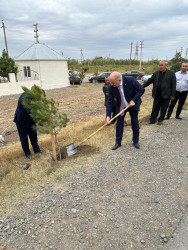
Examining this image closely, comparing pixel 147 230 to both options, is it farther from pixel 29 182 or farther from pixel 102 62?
pixel 102 62

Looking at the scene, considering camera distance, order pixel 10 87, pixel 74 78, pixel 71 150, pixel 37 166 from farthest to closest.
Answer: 1. pixel 74 78
2. pixel 10 87
3. pixel 71 150
4. pixel 37 166

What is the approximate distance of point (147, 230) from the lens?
7.75ft

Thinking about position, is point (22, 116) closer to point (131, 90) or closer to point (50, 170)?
point (50, 170)

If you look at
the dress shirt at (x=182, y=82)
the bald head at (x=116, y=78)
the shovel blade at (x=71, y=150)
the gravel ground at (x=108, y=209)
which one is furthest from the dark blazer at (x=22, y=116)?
the dress shirt at (x=182, y=82)

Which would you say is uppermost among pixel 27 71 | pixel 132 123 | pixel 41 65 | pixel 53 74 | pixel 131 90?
pixel 41 65

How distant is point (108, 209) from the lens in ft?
8.91

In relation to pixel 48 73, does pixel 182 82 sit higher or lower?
lower

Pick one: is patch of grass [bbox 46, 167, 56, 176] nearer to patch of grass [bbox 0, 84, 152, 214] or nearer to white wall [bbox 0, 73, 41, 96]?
patch of grass [bbox 0, 84, 152, 214]

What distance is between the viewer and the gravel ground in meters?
2.27

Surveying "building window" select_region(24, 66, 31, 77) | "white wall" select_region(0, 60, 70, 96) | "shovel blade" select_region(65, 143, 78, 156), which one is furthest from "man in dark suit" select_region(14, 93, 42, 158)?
"building window" select_region(24, 66, 31, 77)

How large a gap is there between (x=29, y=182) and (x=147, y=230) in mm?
2067

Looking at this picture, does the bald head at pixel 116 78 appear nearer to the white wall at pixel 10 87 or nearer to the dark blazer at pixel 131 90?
the dark blazer at pixel 131 90

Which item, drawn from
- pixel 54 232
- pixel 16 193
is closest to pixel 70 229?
pixel 54 232

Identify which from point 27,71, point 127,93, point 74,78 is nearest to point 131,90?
point 127,93
